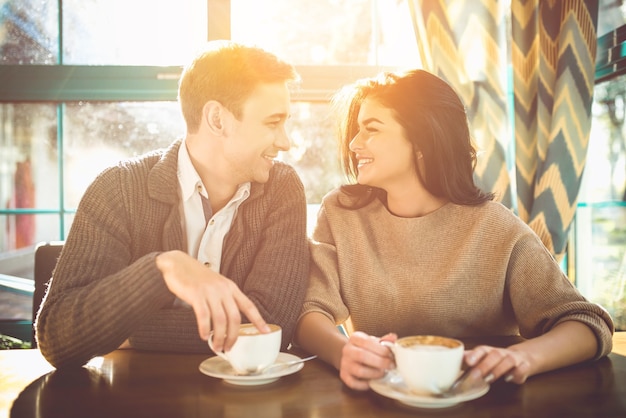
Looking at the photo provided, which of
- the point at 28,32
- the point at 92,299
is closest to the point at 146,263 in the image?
the point at 92,299

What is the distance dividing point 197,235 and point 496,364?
0.73 meters

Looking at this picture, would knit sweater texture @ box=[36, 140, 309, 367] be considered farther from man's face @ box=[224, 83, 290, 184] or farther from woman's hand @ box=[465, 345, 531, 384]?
woman's hand @ box=[465, 345, 531, 384]

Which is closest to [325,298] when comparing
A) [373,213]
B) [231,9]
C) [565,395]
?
[373,213]

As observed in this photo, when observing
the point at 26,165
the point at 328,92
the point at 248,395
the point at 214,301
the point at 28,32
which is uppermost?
the point at 28,32

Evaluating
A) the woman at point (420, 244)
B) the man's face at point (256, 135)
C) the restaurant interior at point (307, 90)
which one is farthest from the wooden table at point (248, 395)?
the restaurant interior at point (307, 90)

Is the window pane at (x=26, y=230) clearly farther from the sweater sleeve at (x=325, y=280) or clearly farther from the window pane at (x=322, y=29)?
the sweater sleeve at (x=325, y=280)

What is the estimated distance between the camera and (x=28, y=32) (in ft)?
7.37

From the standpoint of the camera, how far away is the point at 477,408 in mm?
823

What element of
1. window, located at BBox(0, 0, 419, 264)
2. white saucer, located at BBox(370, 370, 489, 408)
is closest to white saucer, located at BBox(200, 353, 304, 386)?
white saucer, located at BBox(370, 370, 489, 408)

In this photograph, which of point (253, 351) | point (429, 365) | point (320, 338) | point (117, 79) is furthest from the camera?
point (117, 79)

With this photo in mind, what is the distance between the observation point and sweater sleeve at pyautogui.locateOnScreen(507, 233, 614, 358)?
1113 millimetres

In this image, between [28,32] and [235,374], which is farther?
[28,32]

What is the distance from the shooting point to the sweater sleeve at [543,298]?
111 centimetres

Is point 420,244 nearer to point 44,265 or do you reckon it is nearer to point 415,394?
point 415,394
